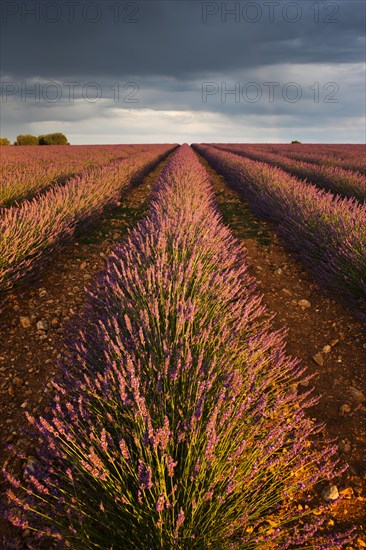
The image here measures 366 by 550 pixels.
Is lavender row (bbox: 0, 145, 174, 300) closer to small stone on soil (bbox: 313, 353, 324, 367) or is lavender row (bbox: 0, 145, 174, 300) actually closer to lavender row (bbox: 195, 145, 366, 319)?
small stone on soil (bbox: 313, 353, 324, 367)

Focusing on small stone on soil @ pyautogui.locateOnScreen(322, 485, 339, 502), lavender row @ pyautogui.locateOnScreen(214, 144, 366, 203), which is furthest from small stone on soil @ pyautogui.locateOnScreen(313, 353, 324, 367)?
lavender row @ pyautogui.locateOnScreen(214, 144, 366, 203)

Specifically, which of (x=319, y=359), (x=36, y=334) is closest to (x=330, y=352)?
(x=319, y=359)

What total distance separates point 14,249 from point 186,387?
258 centimetres

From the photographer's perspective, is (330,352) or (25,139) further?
(25,139)

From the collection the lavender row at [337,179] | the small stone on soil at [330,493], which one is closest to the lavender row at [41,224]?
the small stone on soil at [330,493]

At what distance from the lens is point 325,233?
438 cm

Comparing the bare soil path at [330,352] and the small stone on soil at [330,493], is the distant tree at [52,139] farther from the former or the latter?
the small stone on soil at [330,493]

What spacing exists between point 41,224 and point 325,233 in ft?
11.4

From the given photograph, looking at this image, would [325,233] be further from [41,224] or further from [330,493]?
[41,224]

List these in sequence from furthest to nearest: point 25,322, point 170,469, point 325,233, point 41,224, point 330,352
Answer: point 325,233 → point 41,224 → point 25,322 → point 330,352 → point 170,469

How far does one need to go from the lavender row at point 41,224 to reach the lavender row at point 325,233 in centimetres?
314

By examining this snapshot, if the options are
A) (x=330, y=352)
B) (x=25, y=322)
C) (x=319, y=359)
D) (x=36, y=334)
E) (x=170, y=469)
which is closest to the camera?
(x=170, y=469)

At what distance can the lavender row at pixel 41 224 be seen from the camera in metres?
3.53

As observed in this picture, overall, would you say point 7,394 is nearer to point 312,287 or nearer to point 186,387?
point 186,387
